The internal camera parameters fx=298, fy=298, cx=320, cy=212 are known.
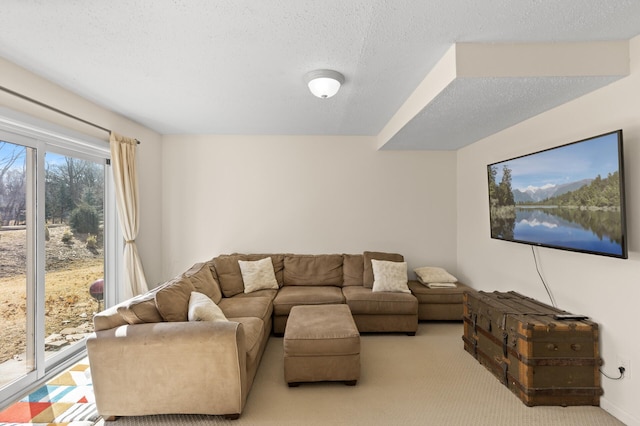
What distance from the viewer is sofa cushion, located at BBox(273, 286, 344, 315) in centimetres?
343

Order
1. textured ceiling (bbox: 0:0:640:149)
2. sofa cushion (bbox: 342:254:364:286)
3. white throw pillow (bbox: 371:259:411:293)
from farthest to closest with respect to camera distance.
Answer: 1. sofa cushion (bbox: 342:254:364:286)
2. white throw pillow (bbox: 371:259:411:293)
3. textured ceiling (bbox: 0:0:640:149)

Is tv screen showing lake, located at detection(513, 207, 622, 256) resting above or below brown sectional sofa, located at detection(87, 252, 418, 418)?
above

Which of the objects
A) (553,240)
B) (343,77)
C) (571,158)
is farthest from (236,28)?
(553,240)

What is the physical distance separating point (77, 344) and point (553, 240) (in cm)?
453

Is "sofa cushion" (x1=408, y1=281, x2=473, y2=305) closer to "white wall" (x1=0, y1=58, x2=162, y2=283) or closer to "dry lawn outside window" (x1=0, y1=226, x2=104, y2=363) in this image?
"white wall" (x1=0, y1=58, x2=162, y2=283)

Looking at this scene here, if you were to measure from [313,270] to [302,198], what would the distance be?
41.8 inches

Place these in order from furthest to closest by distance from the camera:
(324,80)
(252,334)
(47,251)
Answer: (47,251) < (252,334) < (324,80)

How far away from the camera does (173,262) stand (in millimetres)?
4344

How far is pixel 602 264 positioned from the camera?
7.00ft

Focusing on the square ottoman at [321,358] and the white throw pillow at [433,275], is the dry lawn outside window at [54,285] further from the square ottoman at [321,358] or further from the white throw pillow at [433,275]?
the white throw pillow at [433,275]

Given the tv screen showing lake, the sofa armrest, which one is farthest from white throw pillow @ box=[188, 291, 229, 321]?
the tv screen showing lake

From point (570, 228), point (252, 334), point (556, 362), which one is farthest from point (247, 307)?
point (570, 228)

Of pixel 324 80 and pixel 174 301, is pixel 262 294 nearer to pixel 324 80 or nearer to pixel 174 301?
pixel 174 301

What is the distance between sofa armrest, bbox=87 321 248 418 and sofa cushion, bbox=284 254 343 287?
2.08 metres
